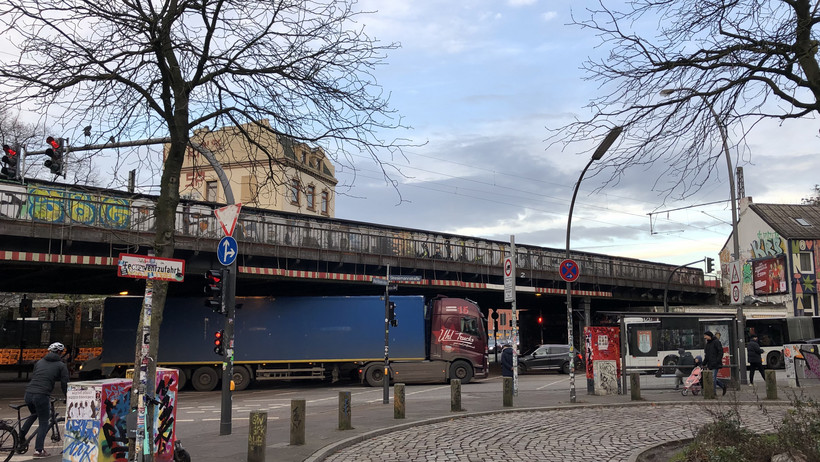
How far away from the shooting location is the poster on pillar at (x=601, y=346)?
64.5 feet

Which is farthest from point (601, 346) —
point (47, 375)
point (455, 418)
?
point (47, 375)

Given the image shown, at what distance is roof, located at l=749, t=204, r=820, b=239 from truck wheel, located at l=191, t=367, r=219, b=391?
4284 cm

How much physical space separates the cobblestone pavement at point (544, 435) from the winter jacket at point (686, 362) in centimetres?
463

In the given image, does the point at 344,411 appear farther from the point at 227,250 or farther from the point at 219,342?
the point at 227,250

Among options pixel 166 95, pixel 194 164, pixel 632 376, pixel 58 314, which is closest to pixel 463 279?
pixel 632 376

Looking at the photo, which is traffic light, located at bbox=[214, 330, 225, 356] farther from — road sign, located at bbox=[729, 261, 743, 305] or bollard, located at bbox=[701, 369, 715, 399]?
road sign, located at bbox=[729, 261, 743, 305]

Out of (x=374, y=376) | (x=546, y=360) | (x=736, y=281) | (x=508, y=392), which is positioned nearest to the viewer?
(x=508, y=392)

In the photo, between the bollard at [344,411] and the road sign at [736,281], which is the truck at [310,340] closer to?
the road sign at [736,281]

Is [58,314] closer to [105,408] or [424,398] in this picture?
[424,398]

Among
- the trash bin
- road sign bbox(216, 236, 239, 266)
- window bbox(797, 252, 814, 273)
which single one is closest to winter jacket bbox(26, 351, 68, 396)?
the trash bin

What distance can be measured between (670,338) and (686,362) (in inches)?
43.5

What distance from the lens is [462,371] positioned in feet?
88.3

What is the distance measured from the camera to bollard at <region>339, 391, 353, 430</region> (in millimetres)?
12055

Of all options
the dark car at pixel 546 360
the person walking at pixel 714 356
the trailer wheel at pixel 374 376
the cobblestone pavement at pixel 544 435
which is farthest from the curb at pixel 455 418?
the dark car at pixel 546 360
